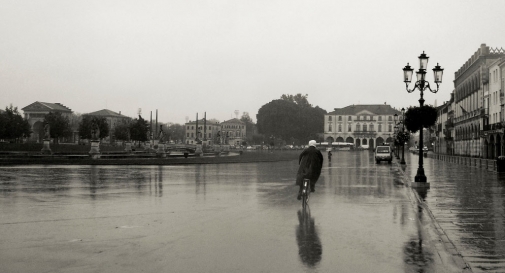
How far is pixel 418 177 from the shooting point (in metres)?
19.2

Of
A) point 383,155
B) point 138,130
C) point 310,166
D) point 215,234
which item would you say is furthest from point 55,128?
point 215,234

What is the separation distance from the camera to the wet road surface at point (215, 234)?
6.75 m

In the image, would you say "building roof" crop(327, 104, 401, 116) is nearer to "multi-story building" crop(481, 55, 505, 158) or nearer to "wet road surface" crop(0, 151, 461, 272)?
"multi-story building" crop(481, 55, 505, 158)

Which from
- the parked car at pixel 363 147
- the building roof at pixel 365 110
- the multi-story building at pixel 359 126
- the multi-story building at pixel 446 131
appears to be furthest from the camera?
the building roof at pixel 365 110

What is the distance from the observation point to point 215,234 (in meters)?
8.98

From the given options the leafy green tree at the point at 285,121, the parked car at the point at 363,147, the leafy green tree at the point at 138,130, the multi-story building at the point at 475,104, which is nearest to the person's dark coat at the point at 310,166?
the multi-story building at the point at 475,104

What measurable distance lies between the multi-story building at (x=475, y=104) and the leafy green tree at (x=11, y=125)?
210ft

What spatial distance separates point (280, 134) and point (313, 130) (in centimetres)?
1495

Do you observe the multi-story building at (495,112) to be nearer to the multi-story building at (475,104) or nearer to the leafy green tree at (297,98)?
the multi-story building at (475,104)

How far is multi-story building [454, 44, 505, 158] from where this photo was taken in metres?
65.9

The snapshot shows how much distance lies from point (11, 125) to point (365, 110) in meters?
105

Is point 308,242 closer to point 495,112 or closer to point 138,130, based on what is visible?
point 495,112

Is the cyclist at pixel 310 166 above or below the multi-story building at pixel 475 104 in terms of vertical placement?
below

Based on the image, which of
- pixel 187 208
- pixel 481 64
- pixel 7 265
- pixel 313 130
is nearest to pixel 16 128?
pixel 481 64
